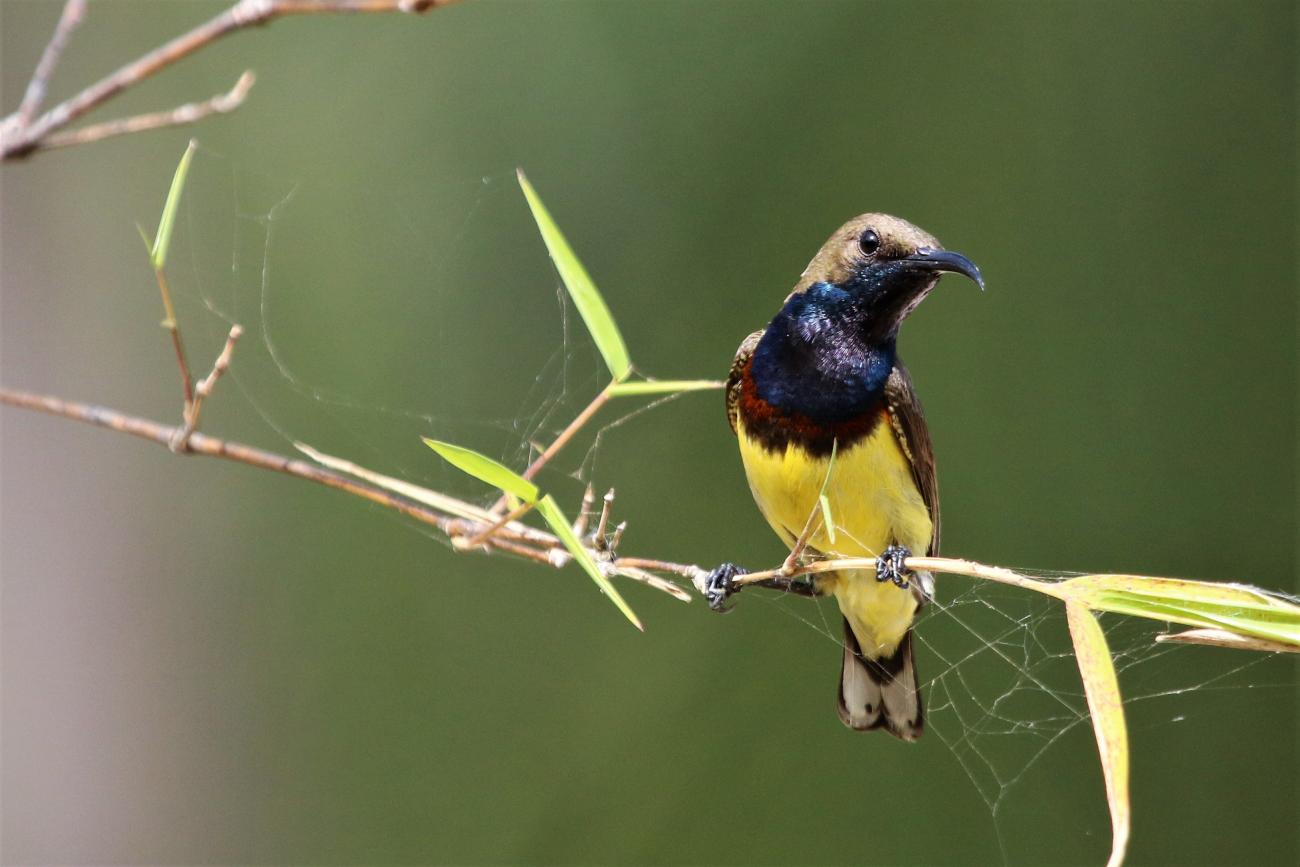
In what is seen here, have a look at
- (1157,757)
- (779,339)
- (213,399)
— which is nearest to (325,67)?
(213,399)

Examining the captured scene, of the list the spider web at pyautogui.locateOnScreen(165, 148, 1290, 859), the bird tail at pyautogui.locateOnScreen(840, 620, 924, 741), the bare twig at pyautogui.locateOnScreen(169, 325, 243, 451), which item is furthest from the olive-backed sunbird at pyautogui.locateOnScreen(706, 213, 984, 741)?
Answer: the spider web at pyautogui.locateOnScreen(165, 148, 1290, 859)

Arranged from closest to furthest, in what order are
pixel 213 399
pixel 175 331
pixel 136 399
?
pixel 175 331 < pixel 136 399 < pixel 213 399

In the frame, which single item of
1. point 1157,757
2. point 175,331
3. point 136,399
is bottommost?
point 1157,757

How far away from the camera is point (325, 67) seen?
4.66 m

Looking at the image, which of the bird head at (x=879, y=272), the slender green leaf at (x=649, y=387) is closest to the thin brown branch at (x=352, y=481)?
the slender green leaf at (x=649, y=387)

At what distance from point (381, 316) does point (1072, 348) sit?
2603mm

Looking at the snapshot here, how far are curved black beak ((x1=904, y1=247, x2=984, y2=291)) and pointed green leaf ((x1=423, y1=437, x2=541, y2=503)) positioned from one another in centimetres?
132

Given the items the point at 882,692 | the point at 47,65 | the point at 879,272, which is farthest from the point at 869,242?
the point at 47,65

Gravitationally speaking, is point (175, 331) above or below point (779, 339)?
below

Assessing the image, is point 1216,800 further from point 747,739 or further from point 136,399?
point 136,399

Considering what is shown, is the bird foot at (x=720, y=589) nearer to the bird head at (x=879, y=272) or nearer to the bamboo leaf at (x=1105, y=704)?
the bird head at (x=879, y=272)

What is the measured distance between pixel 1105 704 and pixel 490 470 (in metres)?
0.64

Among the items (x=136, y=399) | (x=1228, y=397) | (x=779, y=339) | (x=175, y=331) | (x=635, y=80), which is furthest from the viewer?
(x=635, y=80)

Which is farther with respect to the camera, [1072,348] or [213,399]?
[1072,348]
